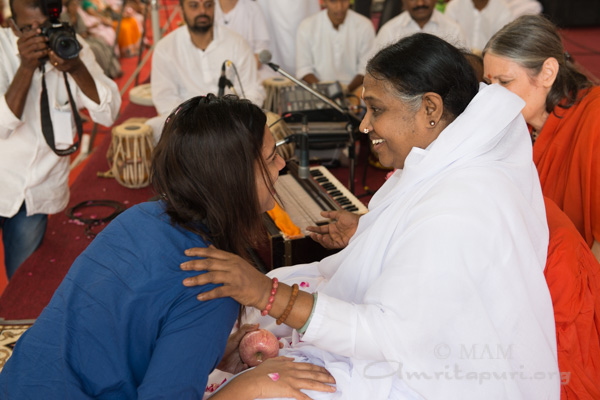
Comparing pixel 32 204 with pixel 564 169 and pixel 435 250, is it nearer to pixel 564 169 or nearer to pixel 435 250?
pixel 435 250

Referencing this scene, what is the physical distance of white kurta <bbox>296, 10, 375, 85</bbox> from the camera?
597cm

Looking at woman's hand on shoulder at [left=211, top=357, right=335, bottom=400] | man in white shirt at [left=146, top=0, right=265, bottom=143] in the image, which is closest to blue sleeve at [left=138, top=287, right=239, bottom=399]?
woman's hand on shoulder at [left=211, top=357, right=335, bottom=400]

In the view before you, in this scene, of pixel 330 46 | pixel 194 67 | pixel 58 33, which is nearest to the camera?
pixel 58 33

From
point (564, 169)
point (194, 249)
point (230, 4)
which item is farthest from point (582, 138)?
point (230, 4)

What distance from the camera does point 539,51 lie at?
8.61 feet

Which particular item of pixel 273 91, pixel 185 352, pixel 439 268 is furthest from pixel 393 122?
pixel 273 91

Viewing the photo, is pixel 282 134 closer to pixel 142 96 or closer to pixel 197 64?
pixel 197 64

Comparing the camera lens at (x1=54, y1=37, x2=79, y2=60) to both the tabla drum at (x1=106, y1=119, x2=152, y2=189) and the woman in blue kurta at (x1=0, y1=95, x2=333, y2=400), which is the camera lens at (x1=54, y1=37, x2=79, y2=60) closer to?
the woman in blue kurta at (x1=0, y1=95, x2=333, y2=400)

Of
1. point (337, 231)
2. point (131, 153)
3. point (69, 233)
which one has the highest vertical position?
point (337, 231)

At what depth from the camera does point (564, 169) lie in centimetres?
279

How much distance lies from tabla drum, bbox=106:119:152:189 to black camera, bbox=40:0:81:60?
1.63 m

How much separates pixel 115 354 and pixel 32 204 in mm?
2035

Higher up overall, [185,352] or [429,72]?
[429,72]

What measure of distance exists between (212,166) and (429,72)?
0.70m
